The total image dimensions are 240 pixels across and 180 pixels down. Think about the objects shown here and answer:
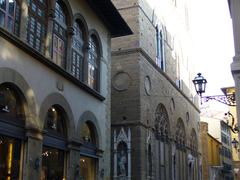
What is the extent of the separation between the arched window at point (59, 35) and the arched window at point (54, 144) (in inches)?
71.0

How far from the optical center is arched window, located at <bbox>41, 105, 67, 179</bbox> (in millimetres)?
14516

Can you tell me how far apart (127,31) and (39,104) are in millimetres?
8500

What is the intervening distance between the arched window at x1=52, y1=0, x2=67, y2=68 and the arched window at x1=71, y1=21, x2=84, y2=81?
2.54ft

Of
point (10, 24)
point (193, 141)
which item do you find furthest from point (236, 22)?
point (193, 141)

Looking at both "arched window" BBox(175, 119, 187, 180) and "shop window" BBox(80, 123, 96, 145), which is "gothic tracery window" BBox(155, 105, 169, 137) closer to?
"arched window" BBox(175, 119, 187, 180)

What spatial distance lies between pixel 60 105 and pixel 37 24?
112 inches

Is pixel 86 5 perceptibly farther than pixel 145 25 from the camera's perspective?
No

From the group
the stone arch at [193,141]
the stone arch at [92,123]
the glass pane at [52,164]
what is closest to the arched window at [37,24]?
the glass pane at [52,164]

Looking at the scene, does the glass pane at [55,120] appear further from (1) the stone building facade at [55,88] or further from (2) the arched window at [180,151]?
(2) the arched window at [180,151]

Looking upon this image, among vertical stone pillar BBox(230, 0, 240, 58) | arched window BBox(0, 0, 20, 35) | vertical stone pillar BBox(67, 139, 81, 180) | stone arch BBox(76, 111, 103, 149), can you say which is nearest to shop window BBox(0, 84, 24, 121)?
arched window BBox(0, 0, 20, 35)

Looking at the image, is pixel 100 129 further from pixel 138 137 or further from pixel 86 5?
pixel 138 137

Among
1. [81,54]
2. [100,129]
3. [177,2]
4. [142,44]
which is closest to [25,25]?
[81,54]

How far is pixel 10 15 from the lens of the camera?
12867 mm

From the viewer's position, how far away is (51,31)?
1523 cm
